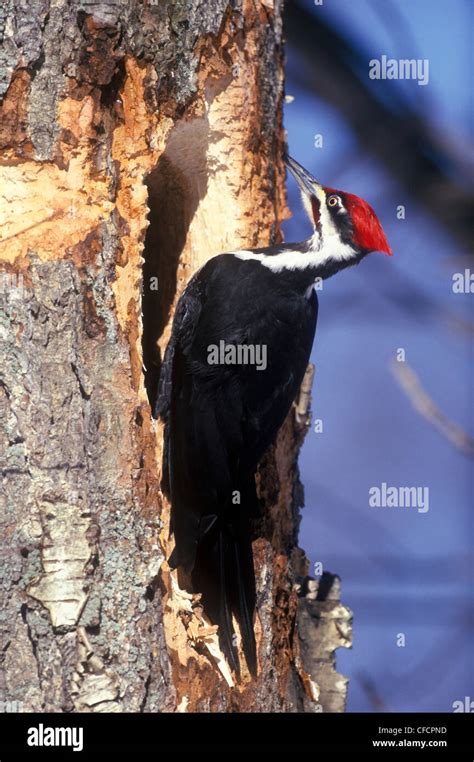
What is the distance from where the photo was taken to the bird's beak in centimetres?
243

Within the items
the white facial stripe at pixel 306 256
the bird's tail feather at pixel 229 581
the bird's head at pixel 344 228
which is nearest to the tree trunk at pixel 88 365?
the bird's tail feather at pixel 229 581

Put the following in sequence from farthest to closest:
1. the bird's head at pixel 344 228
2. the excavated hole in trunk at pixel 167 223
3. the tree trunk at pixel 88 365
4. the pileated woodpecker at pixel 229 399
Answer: the bird's head at pixel 344 228
the excavated hole in trunk at pixel 167 223
the pileated woodpecker at pixel 229 399
the tree trunk at pixel 88 365

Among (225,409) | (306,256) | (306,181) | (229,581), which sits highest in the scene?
(306,181)

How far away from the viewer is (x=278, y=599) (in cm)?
222

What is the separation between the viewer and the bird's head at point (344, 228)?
2342mm

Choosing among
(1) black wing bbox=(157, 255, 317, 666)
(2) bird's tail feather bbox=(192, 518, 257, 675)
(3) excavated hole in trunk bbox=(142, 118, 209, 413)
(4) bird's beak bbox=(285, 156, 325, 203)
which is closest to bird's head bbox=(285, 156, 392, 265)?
(4) bird's beak bbox=(285, 156, 325, 203)

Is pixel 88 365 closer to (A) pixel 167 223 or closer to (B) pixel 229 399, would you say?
(B) pixel 229 399

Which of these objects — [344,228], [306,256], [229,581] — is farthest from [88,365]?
[344,228]

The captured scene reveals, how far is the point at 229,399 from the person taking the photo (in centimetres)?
216

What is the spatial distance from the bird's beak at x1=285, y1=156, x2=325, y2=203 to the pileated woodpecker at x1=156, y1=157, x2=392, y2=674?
4.9 inches

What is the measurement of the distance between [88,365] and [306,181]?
2.93ft

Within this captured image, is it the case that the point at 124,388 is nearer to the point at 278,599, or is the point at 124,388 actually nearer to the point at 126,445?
the point at 126,445

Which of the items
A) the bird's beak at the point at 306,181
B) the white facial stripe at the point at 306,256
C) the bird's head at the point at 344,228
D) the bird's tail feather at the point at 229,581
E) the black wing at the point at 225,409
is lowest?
the bird's tail feather at the point at 229,581

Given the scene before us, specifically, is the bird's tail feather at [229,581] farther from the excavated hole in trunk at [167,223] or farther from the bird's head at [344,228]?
the bird's head at [344,228]
